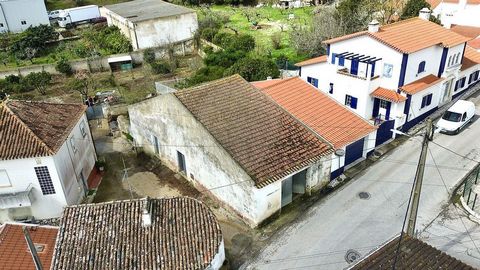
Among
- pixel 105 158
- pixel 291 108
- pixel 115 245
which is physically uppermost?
pixel 291 108

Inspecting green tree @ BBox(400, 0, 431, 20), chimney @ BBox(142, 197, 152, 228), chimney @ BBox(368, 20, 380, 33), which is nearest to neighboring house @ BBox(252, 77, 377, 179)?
chimney @ BBox(368, 20, 380, 33)

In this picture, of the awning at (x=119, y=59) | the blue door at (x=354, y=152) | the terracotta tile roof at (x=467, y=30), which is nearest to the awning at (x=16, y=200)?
the blue door at (x=354, y=152)

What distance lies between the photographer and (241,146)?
23969mm

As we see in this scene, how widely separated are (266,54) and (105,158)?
2615cm

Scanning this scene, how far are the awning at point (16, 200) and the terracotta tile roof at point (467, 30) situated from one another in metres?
43.6

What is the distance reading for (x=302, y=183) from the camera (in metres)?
25.7

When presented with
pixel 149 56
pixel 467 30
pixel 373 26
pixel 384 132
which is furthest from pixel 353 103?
pixel 149 56

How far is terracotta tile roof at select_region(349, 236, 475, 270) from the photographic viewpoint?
15789 millimetres

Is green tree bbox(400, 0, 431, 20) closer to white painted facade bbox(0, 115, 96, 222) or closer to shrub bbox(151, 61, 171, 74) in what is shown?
shrub bbox(151, 61, 171, 74)

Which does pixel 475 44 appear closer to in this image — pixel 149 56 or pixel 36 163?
pixel 149 56

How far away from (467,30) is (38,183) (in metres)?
46.0

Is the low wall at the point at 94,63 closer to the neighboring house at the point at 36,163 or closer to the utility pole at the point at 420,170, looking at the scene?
the neighboring house at the point at 36,163

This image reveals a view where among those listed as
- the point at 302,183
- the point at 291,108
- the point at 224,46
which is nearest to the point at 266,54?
the point at 224,46

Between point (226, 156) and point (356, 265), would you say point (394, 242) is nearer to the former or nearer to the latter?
point (356, 265)
